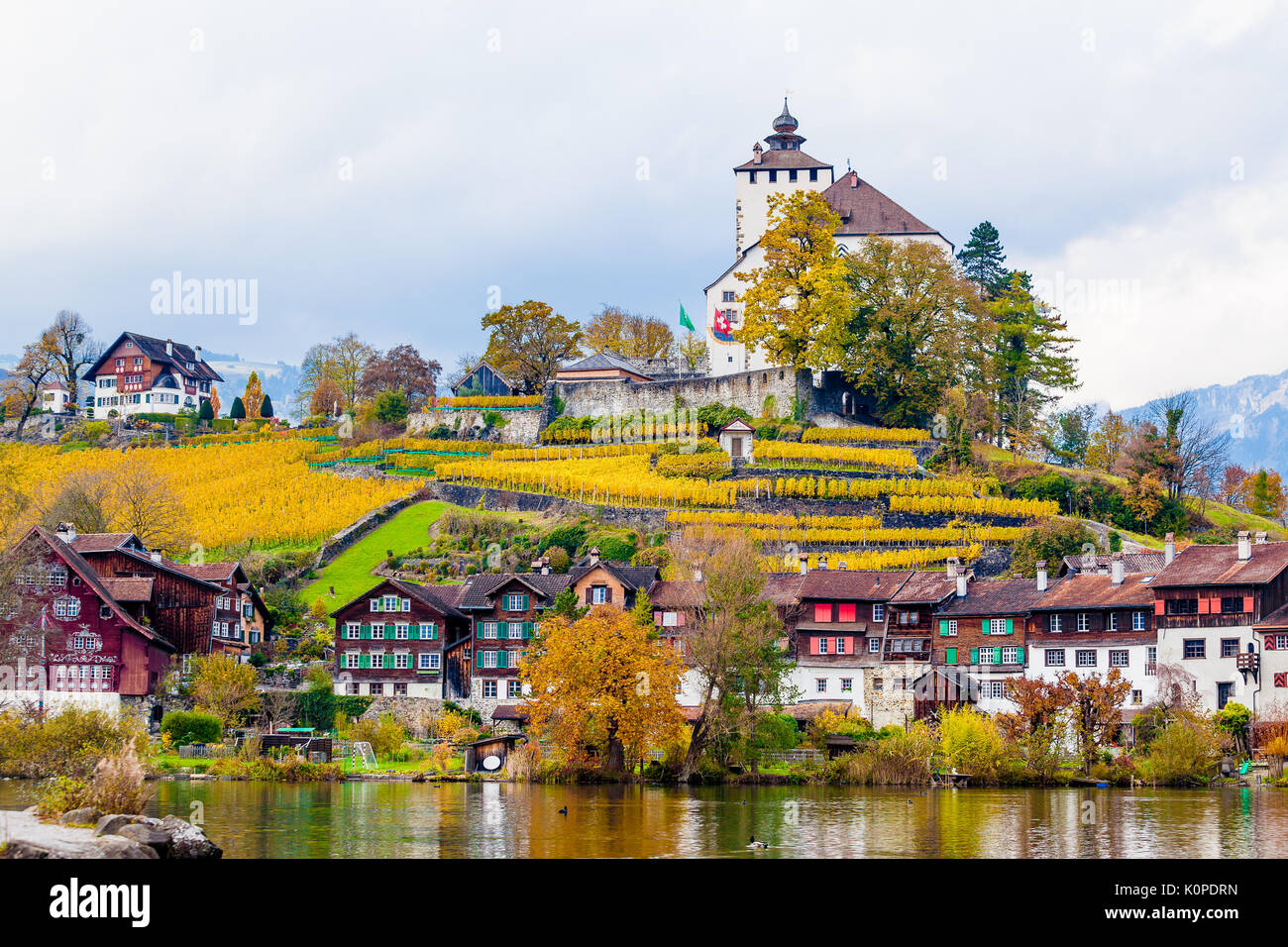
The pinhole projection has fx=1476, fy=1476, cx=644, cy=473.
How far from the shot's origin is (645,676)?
52.8m

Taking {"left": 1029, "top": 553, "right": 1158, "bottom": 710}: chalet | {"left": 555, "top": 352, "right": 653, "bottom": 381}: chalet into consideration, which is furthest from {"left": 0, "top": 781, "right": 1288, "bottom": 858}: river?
{"left": 555, "top": 352, "right": 653, "bottom": 381}: chalet

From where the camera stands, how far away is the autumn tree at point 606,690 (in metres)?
52.1

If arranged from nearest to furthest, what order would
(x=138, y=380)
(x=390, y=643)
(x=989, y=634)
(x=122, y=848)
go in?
(x=122, y=848) < (x=989, y=634) < (x=390, y=643) < (x=138, y=380)

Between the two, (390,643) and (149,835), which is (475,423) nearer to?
(390,643)

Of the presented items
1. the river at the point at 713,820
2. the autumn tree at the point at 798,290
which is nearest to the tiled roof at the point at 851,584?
the river at the point at 713,820

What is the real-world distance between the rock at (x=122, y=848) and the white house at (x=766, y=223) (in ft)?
245

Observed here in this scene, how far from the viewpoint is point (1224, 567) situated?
58.8 metres

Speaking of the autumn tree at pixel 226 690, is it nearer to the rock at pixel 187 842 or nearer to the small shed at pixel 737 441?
the rock at pixel 187 842

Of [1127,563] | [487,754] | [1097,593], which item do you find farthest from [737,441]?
[487,754]

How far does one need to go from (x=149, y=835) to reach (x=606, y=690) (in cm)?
2462

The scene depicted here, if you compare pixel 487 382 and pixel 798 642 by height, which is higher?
pixel 487 382
